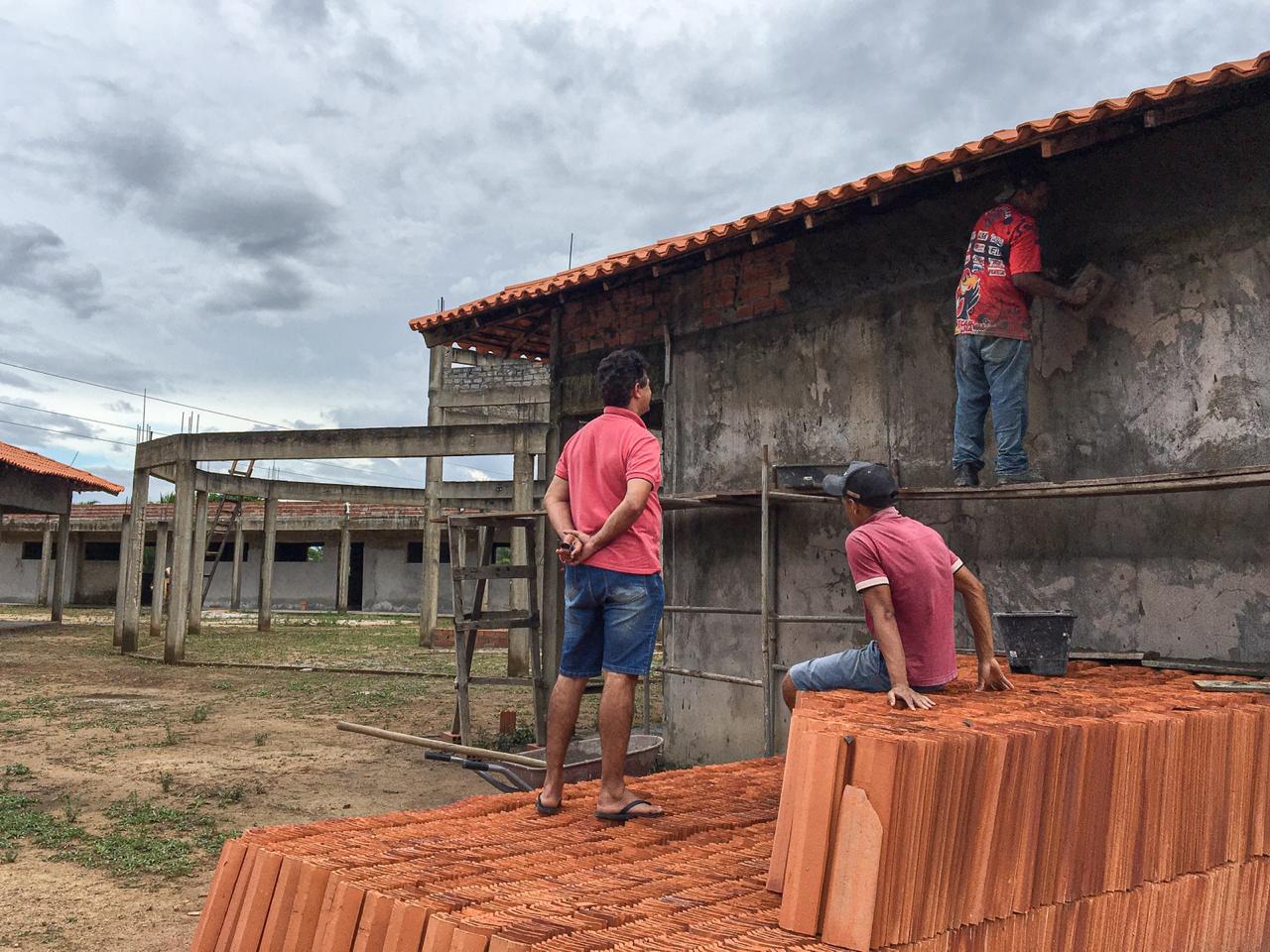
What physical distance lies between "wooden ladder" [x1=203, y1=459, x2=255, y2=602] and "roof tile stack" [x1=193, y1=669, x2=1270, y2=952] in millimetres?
16465

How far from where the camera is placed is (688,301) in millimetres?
7836

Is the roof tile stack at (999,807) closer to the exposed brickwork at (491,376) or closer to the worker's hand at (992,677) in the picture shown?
the worker's hand at (992,677)

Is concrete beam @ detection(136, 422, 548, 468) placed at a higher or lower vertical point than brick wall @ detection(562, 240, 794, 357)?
lower

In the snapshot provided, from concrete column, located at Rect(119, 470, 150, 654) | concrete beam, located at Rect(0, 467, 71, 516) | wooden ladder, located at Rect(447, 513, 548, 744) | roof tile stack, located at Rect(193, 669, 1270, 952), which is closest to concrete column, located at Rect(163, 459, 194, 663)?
concrete column, located at Rect(119, 470, 150, 654)

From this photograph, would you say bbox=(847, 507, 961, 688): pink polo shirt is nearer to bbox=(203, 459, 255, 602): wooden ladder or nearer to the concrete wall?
Result: the concrete wall

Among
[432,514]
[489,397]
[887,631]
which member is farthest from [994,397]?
[489,397]

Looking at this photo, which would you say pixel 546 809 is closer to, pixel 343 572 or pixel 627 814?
pixel 627 814

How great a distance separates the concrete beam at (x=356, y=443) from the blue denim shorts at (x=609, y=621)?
31.2 ft

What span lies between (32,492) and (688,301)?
746 inches

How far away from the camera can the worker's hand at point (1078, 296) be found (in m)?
5.26

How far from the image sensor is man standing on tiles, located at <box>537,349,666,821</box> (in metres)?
3.38

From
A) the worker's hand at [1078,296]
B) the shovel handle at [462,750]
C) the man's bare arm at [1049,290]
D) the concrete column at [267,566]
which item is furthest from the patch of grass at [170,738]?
the concrete column at [267,566]

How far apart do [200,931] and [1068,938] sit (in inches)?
97.9

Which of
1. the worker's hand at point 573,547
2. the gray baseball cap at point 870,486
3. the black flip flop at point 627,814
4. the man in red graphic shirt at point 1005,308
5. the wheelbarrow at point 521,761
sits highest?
the man in red graphic shirt at point 1005,308
